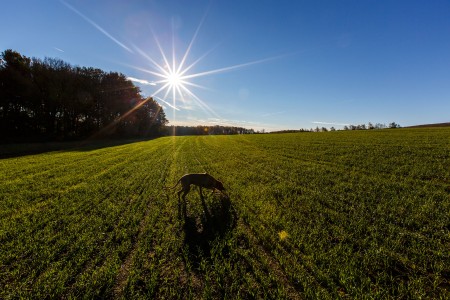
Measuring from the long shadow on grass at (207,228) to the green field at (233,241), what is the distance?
0.12ft

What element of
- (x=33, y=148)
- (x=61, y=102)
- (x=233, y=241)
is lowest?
(x=233, y=241)

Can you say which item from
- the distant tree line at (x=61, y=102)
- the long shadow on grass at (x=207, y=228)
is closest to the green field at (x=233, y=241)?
the long shadow on grass at (x=207, y=228)

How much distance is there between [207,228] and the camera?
7172 mm

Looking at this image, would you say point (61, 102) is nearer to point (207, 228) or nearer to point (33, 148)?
point (33, 148)

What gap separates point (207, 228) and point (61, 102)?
60.4 m

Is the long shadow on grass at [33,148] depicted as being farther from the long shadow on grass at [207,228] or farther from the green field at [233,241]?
the long shadow on grass at [207,228]

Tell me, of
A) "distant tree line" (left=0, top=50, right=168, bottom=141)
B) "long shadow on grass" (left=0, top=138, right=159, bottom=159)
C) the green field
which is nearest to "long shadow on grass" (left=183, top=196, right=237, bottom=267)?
the green field

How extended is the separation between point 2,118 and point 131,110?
3217 cm

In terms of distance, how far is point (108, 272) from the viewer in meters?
4.90

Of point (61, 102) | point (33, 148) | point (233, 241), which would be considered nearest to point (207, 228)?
point (233, 241)

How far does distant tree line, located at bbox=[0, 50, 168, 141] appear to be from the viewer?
150 ft

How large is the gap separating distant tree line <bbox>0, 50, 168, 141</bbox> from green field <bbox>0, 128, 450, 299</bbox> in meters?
49.0

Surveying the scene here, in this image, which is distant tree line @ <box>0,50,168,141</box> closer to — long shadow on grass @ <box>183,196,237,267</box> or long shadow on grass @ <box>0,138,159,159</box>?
long shadow on grass @ <box>0,138,159,159</box>

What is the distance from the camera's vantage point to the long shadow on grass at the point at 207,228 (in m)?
5.87
